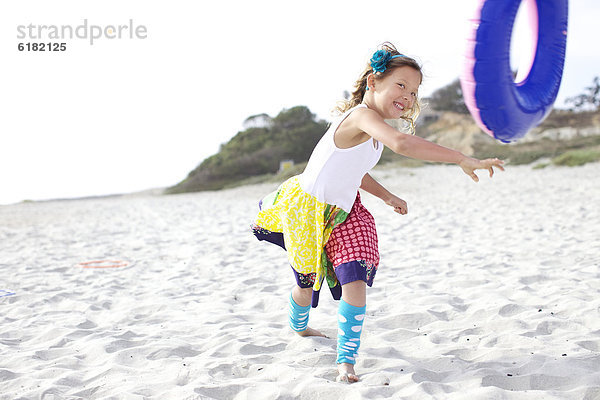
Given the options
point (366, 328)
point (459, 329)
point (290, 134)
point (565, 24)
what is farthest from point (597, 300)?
point (290, 134)

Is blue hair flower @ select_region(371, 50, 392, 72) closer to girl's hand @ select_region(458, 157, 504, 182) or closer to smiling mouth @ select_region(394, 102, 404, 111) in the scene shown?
smiling mouth @ select_region(394, 102, 404, 111)

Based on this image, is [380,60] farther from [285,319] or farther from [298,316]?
[285,319]

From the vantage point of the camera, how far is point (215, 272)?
5.05 meters

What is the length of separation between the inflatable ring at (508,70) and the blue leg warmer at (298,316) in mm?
1337

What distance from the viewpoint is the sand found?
2.40 metres

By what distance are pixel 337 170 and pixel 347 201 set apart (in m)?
0.16

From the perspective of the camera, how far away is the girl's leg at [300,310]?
2.84 metres

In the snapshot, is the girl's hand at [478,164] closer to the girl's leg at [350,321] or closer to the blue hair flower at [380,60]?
the blue hair flower at [380,60]

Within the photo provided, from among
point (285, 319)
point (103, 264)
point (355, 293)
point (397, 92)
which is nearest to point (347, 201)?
point (355, 293)

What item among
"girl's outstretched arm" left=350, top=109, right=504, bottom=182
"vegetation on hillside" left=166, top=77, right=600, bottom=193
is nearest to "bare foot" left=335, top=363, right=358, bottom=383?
"girl's outstretched arm" left=350, top=109, right=504, bottom=182

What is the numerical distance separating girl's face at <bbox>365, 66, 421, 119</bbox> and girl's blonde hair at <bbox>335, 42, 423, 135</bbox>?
0.02 m

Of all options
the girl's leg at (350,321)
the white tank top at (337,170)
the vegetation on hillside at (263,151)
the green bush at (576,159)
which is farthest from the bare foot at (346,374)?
the vegetation on hillside at (263,151)

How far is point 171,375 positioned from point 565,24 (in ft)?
8.76

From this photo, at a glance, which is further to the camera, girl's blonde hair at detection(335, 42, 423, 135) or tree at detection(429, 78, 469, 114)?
tree at detection(429, 78, 469, 114)
